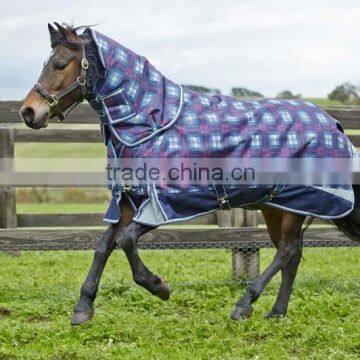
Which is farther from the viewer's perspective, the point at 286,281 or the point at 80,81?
the point at 286,281

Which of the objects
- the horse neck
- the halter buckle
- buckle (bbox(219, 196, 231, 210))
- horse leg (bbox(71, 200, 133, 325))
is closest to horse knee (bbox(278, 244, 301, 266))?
buckle (bbox(219, 196, 231, 210))

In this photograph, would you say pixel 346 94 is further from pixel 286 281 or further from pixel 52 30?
pixel 52 30

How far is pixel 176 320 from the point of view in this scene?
20.5 feet

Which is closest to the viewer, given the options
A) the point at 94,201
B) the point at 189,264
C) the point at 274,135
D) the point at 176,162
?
the point at 176,162

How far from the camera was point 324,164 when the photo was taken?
628 cm

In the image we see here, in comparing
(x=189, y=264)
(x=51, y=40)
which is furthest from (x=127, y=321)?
(x=189, y=264)

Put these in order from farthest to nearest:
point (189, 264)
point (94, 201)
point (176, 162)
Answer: point (94, 201), point (189, 264), point (176, 162)

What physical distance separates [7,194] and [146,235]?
203cm

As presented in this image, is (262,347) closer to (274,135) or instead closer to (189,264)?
(274,135)

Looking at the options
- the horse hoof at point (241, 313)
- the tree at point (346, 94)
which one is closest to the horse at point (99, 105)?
the horse hoof at point (241, 313)

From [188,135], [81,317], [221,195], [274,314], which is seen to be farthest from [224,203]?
[81,317]

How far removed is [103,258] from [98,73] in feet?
4.21

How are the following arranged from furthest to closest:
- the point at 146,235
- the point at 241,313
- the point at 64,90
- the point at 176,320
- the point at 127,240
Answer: the point at 146,235 → the point at 176,320 → the point at 241,313 → the point at 64,90 → the point at 127,240

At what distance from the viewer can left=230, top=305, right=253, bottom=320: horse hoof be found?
6059mm
